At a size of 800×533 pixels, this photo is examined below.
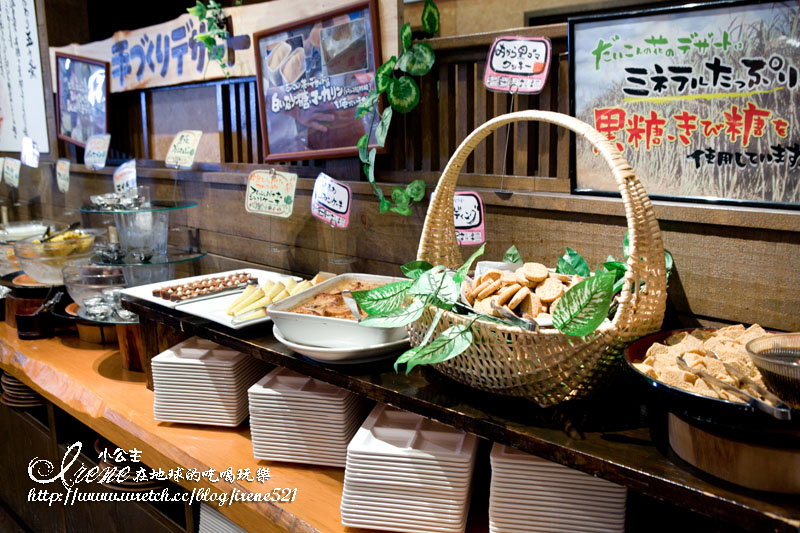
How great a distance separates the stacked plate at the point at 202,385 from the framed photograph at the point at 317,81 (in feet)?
2.91

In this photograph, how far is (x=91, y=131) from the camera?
3.88 m

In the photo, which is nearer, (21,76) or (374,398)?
(374,398)

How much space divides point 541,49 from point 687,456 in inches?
46.7

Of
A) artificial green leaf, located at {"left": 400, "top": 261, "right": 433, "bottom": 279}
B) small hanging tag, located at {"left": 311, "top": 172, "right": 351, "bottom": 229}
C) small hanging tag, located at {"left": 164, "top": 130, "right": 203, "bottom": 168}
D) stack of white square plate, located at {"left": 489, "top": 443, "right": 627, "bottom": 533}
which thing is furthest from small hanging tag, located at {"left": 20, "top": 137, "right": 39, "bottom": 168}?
stack of white square plate, located at {"left": 489, "top": 443, "right": 627, "bottom": 533}

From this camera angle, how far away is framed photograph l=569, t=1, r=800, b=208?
142cm

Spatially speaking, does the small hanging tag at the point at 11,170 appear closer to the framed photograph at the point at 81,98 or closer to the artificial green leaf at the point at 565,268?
the framed photograph at the point at 81,98

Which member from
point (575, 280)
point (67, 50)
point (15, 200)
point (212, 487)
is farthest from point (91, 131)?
point (575, 280)

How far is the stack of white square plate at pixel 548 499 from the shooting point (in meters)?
1.39

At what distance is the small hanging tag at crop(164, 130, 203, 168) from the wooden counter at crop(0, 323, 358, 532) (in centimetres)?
95

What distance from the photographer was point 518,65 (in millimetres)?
1883

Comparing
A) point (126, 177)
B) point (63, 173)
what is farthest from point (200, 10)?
point (63, 173)

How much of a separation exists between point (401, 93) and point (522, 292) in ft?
3.32

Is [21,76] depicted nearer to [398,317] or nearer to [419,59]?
[419,59]

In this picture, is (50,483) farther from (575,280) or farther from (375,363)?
(575,280)
